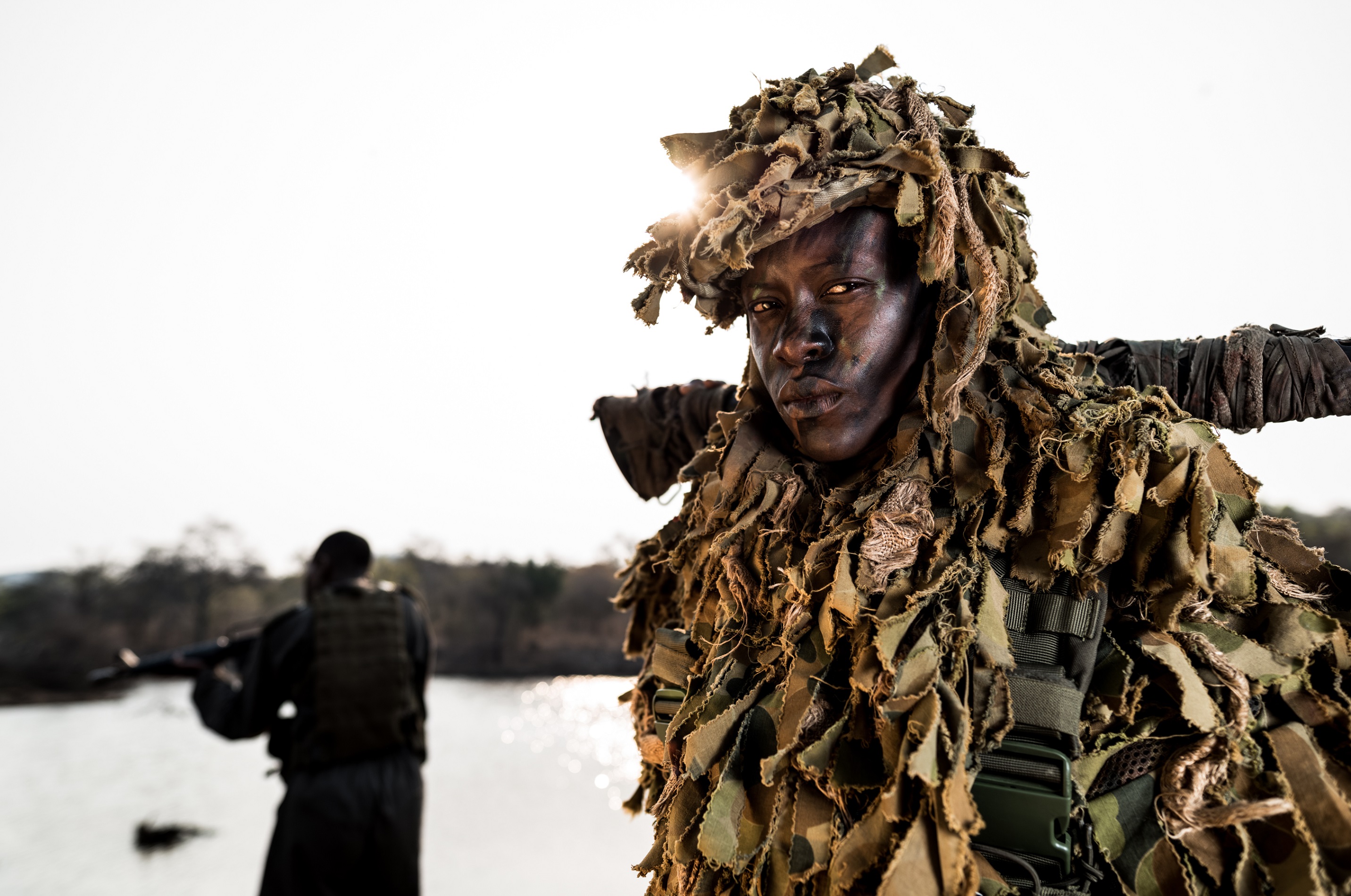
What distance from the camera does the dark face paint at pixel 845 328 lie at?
→ 4.11 feet

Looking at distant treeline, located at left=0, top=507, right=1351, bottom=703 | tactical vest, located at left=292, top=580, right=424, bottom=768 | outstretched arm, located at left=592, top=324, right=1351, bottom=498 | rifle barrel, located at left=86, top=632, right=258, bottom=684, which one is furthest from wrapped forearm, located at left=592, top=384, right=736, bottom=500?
distant treeline, located at left=0, top=507, right=1351, bottom=703

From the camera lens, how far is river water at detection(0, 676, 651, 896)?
582 cm

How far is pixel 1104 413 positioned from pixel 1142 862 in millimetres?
580

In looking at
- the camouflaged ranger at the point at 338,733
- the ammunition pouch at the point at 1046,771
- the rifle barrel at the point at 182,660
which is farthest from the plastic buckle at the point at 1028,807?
the rifle barrel at the point at 182,660

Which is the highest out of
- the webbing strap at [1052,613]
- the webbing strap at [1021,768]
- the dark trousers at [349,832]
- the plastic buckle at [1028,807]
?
the webbing strap at [1052,613]

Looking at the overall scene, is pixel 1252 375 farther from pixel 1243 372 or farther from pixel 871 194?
pixel 871 194

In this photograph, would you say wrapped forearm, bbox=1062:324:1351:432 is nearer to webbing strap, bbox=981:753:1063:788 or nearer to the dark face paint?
the dark face paint

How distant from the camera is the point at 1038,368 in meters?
1.24

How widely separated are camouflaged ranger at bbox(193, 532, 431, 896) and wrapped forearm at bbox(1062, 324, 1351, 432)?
3282 mm

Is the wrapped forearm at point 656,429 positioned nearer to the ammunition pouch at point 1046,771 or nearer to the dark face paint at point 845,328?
the dark face paint at point 845,328

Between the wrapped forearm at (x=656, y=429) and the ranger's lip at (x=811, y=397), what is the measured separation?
1.77 ft

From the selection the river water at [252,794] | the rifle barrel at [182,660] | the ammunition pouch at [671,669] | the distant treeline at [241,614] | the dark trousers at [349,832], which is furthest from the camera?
the distant treeline at [241,614]

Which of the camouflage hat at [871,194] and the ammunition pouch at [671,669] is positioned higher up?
the camouflage hat at [871,194]

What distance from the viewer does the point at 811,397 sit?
1.28 meters
